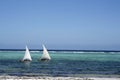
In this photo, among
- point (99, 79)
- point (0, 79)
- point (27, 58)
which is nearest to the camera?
point (0, 79)

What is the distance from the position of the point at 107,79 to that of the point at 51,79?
6.06 metres

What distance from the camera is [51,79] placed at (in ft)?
106

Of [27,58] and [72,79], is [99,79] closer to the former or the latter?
[72,79]

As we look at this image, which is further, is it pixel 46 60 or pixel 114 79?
pixel 46 60

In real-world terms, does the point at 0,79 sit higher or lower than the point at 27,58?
lower

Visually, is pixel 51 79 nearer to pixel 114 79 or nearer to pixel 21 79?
pixel 21 79

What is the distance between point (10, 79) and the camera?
31984 millimetres

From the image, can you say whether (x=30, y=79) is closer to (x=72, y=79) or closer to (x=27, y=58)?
(x=72, y=79)

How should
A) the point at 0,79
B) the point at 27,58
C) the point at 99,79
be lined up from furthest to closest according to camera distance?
the point at 27,58
the point at 99,79
the point at 0,79

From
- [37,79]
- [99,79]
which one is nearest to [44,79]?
[37,79]

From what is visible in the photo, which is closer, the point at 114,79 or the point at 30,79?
the point at 30,79

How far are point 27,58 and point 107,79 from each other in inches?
1620

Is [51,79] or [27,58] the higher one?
[27,58]

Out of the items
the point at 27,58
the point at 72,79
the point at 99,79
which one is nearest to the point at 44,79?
the point at 72,79
